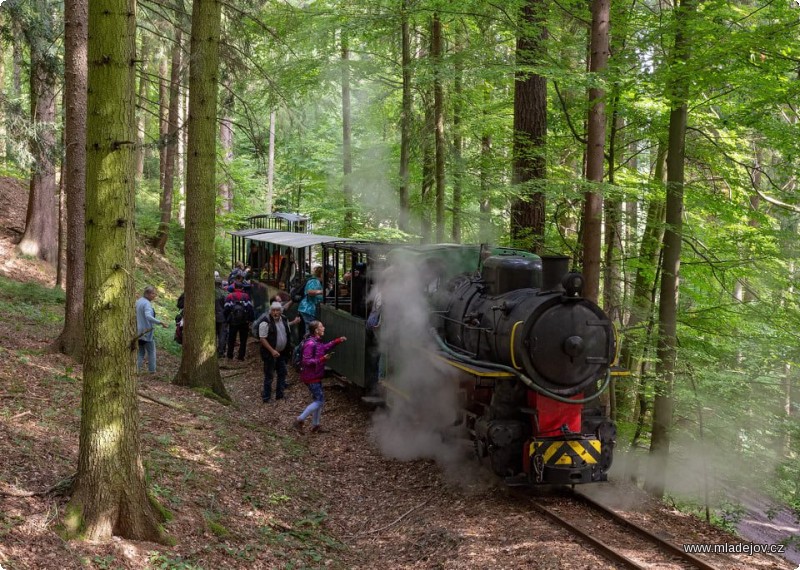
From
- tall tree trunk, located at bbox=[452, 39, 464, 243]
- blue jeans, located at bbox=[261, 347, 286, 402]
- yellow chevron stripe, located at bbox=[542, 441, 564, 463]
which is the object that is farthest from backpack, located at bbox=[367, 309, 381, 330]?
tall tree trunk, located at bbox=[452, 39, 464, 243]

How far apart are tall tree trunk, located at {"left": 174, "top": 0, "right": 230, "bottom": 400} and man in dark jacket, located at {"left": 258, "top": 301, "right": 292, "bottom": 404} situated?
1.07 meters

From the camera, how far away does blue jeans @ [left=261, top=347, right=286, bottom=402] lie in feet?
40.8

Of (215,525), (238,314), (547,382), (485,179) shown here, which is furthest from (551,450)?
(238,314)

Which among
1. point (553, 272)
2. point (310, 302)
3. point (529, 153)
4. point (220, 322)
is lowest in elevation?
point (220, 322)

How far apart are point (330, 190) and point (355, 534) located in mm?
18552

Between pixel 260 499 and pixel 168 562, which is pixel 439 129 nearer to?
pixel 260 499

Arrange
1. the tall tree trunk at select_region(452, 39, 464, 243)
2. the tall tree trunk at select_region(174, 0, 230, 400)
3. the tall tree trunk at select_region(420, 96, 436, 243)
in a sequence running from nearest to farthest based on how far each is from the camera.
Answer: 1. the tall tree trunk at select_region(174, 0, 230, 400)
2. the tall tree trunk at select_region(452, 39, 464, 243)
3. the tall tree trunk at select_region(420, 96, 436, 243)

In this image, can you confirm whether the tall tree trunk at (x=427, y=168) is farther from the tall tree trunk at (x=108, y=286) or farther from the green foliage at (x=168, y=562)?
the green foliage at (x=168, y=562)

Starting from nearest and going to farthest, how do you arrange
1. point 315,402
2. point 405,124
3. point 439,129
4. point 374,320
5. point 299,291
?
1. point 315,402
2. point 374,320
3. point 299,291
4. point 439,129
5. point 405,124

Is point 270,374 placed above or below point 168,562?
above

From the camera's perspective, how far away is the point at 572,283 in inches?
306

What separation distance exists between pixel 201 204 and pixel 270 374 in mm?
3399

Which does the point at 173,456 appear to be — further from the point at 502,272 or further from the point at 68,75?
the point at 68,75

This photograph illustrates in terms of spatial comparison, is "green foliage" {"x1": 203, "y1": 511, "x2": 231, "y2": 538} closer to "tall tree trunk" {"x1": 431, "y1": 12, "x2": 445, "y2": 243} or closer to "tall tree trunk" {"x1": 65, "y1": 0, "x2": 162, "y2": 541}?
"tall tree trunk" {"x1": 65, "y1": 0, "x2": 162, "y2": 541}
